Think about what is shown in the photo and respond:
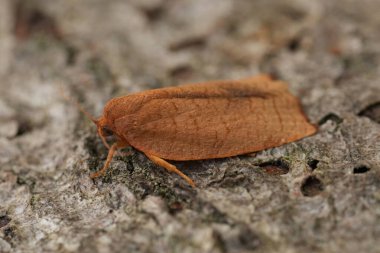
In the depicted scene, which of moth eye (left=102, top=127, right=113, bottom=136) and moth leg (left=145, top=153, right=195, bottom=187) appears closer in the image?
moth leg (left=145, top=153, right=195, bottom=187)

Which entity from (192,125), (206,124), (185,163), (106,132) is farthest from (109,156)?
(206,124)

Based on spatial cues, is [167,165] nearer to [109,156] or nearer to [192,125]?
[192,125]

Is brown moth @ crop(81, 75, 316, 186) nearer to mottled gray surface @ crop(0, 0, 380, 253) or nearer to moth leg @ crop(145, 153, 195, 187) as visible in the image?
moth leg @ crop(145, 153, 195, 187)

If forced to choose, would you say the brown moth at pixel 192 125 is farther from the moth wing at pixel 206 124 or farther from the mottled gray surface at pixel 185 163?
the mottled gray surface at pixel 185 163

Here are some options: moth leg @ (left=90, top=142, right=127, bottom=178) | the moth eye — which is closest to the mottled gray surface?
moth leg @ (left=90, top=142, right=127, bottom=178)

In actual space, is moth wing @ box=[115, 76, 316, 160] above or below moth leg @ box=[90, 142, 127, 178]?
above

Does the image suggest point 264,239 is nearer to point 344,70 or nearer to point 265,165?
point 265,165

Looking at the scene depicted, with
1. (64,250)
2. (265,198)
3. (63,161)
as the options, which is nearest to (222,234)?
(265,198)
